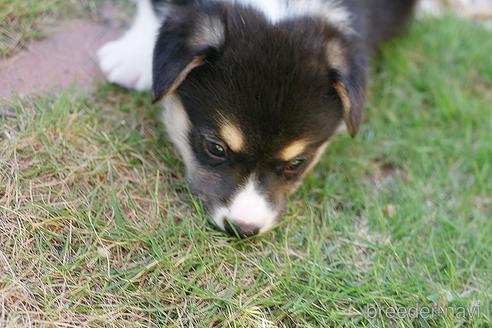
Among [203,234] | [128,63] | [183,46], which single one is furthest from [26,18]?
[203,234]

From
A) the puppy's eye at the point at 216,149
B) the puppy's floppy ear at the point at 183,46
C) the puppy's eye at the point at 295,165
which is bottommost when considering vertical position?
the puppy's eye at the point at 295,165

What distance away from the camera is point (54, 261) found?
2.48 meters

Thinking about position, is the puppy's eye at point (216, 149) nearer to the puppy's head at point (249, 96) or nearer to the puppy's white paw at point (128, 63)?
the puppy's head at point (249, 96)

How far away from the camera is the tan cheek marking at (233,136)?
2666mm

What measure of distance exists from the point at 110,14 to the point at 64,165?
1.22 m

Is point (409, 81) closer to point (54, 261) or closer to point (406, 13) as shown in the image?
point (406, 13)

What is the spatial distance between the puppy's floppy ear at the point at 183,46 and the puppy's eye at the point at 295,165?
1.89ft

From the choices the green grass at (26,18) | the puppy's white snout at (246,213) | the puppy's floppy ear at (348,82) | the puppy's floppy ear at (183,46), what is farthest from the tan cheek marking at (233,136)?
the green grass at (26,18)

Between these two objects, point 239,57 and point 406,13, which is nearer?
point 239,57

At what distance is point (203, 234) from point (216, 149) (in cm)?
36

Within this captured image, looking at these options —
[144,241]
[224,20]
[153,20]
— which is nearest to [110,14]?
[153,20]

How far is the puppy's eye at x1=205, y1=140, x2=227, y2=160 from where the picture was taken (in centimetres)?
276

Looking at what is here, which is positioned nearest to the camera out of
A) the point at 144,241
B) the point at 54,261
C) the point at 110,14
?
the point at 54,261

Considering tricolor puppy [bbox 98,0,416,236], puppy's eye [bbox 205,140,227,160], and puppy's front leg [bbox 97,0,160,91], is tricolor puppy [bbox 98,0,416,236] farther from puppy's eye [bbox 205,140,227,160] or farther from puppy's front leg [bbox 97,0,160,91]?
puppy's front leg [bbox 97,0,160,91]
